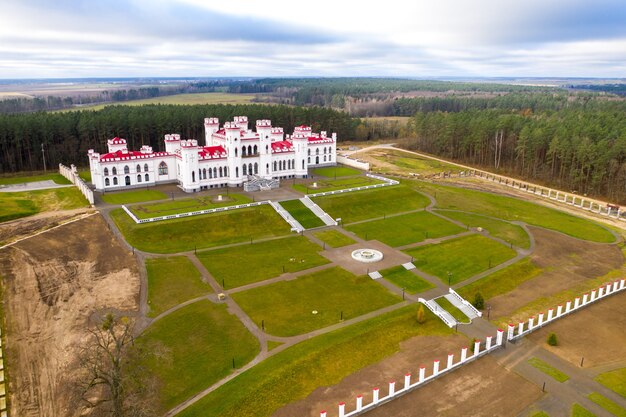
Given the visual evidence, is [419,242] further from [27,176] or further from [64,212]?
[27,176]

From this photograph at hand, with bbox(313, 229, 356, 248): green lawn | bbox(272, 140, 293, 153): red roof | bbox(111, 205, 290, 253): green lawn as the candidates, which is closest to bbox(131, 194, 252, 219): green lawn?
bbox(111, 205, 290, 253): green lawn

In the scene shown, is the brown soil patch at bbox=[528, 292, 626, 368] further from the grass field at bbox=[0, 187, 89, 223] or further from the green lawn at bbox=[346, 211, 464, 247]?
the grass field at bbox=[0, 187, 89, 223]

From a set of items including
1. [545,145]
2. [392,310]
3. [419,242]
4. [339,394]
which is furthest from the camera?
[545,145]

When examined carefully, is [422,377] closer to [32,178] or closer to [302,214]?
[302,214]

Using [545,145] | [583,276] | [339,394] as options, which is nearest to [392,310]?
[339,394]

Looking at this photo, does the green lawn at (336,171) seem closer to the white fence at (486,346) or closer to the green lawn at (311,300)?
the green lawn at (311,300)

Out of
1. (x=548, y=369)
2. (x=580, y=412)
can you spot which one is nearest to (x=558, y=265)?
(x=548, y=369)
